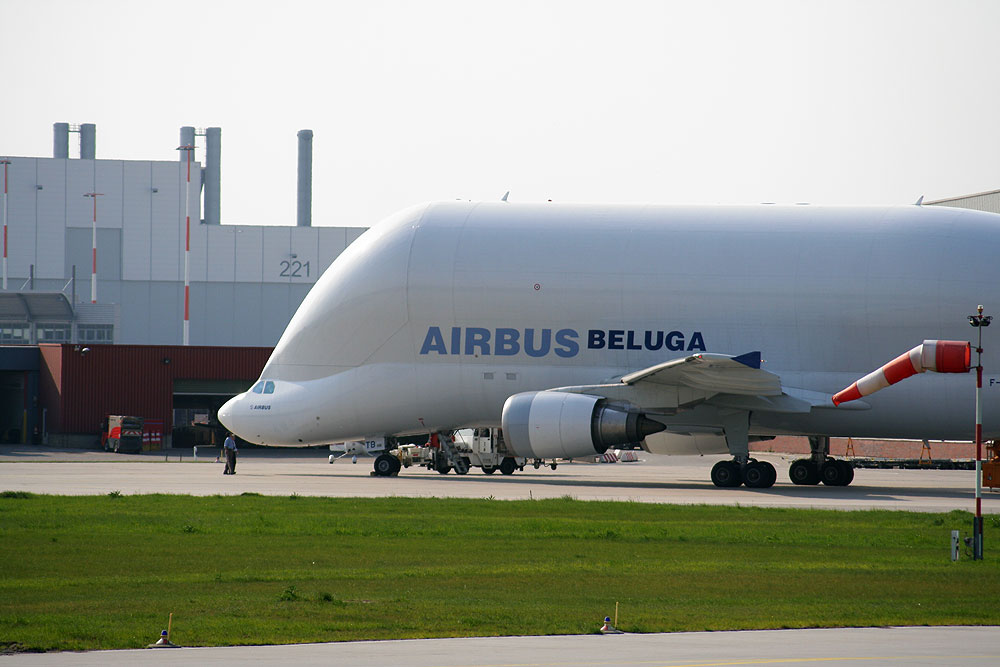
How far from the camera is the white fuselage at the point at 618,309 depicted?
3750cm

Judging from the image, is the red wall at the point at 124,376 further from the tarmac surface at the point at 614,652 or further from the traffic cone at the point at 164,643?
the tarmac surface at the point at 614,652

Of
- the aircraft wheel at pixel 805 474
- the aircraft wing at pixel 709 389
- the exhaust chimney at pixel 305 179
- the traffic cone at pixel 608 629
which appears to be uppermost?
the exhaust chimney at pixel 305 179

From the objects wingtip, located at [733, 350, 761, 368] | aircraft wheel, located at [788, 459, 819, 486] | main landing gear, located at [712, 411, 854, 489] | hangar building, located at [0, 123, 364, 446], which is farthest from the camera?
hangar building, located at [0, 123, 364, 446]

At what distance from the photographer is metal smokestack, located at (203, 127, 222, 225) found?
10994cm

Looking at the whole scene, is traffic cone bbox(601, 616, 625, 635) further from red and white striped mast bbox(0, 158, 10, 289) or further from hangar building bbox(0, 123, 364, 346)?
red and white striped mast bbox(0, 158, 10, 289)

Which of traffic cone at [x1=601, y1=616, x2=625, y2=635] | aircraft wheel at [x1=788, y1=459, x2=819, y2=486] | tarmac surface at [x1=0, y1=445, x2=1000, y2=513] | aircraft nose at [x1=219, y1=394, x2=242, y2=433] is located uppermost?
aircraft nose at [x1=219, y1=394, x2=242, y2=433]

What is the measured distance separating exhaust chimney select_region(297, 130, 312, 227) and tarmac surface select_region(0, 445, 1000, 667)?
142ft

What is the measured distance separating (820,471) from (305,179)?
3029 inches

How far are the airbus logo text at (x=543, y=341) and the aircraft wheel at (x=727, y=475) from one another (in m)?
3.44

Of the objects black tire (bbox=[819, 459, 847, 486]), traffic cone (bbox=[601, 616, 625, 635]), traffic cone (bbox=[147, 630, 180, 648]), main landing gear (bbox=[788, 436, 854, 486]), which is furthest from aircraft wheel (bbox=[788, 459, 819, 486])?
traffic cone (bbox=[147, 630, 180, 648])

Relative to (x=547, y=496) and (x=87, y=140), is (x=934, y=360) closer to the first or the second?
(x=547, y=496)

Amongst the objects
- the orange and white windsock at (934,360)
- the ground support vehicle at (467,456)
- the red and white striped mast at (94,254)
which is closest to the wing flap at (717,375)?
the orange and white windsock at (934,360)

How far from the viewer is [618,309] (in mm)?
39281

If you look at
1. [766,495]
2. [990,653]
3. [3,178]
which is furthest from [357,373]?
[3,178]
